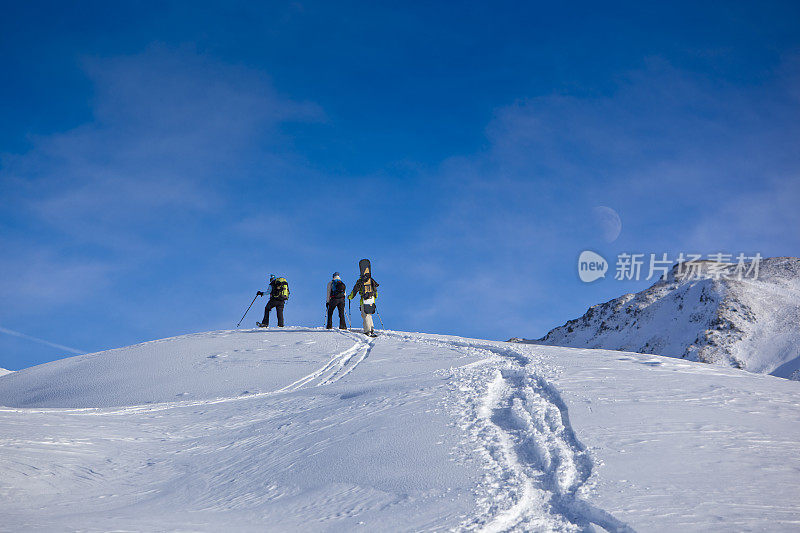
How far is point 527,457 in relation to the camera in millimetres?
6445

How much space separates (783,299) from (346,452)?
6233 cm

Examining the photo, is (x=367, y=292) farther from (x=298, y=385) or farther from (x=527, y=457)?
(x=527, y=457)

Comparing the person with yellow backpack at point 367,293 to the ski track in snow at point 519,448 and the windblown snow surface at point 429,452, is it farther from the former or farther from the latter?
the ski track in snow at point 519,448

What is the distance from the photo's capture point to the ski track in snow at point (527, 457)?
4.89 meters

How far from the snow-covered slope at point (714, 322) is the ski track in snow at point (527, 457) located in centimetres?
4288

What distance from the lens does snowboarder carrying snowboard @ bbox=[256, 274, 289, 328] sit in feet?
71.0

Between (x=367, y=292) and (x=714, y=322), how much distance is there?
47231 mm

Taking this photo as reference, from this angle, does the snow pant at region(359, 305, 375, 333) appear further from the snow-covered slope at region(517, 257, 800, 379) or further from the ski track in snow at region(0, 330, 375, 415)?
the snow-covered slope at region(517, 257, 800, 379)

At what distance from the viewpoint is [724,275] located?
6306cm

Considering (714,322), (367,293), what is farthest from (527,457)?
(714,322)

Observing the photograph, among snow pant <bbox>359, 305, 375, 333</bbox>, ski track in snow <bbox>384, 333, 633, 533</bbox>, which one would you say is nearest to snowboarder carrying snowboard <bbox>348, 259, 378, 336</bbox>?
snow pant <bbox>359, 305, 375, 333</bbox>

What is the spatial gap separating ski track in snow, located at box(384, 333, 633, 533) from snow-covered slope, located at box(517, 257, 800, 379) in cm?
4288

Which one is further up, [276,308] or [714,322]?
[714,322]

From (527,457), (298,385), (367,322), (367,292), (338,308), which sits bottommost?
(527,457)
